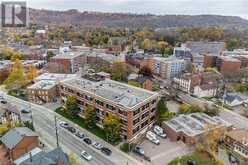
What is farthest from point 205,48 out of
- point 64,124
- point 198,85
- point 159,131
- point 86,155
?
point 86,155

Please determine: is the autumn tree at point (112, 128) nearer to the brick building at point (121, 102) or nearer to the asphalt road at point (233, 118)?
the brick building at point (121, 102)

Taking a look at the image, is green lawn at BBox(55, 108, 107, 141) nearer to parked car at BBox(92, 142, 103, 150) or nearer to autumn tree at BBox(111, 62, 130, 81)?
parked car at BBox(92, 142, 103, 150)

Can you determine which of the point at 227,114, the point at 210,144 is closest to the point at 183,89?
the point at 227,114

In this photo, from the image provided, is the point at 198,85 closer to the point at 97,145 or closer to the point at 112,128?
the point at 112,128

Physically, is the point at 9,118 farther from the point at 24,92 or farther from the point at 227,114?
the point at 227,114

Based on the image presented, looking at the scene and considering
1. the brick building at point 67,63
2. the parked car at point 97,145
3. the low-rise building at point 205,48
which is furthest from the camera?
the low-rise building at point 205,48

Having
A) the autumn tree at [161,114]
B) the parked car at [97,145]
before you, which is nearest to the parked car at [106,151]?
the parked car at [97,145]
